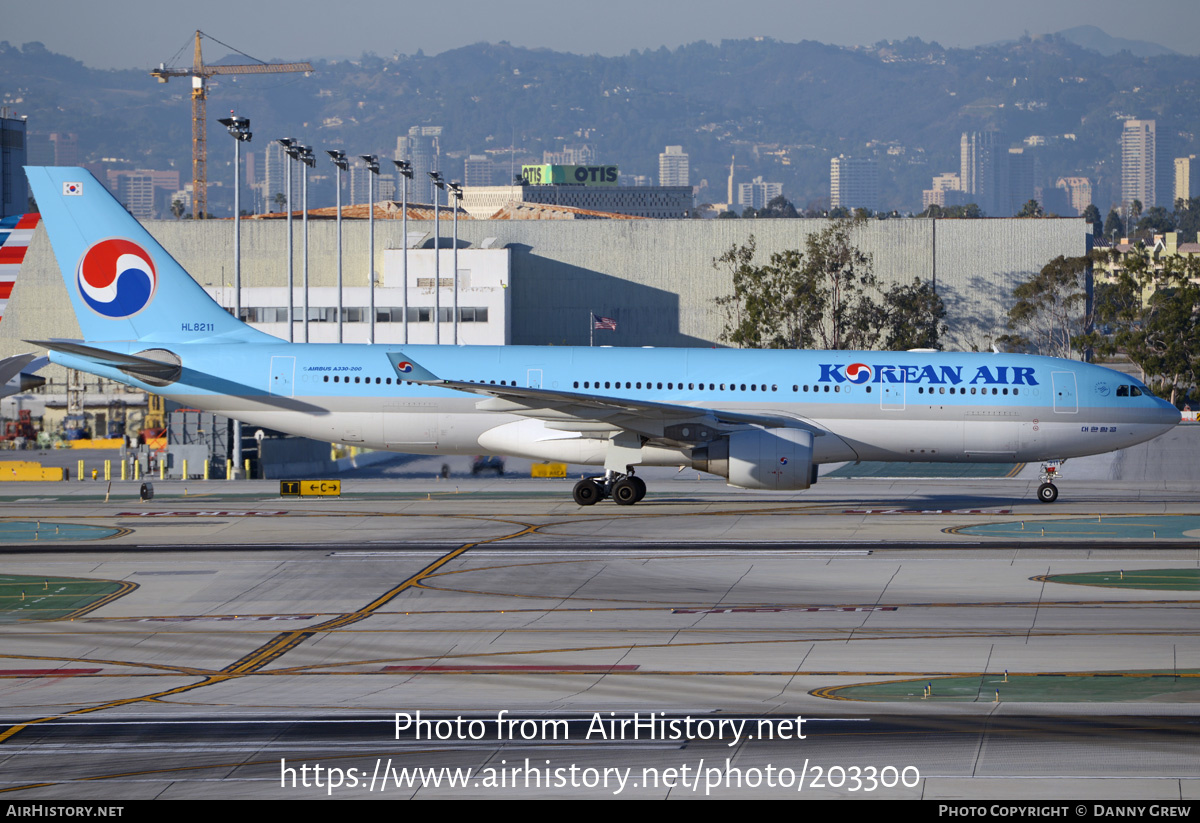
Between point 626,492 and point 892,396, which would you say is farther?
point 626,492

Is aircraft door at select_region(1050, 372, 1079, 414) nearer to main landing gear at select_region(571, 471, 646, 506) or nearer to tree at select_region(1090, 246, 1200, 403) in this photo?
main landing gear at select_region(571, 471, 646, 506)

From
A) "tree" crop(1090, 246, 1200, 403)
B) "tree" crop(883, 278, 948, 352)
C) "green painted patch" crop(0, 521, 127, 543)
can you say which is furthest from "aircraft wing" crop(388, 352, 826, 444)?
"tree" crop(883, 278, 948, 352)

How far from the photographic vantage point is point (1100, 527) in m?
34.0

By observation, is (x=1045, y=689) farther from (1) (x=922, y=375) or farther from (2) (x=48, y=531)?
(2) (x=48, y=531)

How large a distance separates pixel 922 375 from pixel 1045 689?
20243mm

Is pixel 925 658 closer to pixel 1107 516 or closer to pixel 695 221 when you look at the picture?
pixel 1107 516

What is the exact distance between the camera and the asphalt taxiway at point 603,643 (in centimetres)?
1452

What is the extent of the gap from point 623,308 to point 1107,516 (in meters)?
72.2

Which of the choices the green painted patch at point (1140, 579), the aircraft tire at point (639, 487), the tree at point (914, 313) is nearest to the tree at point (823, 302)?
the tree at point (914, 313)

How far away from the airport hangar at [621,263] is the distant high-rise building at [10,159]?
3507cm

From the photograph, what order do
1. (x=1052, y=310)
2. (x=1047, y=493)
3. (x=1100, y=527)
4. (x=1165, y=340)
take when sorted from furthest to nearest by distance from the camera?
(x=1052, y=310) → (x=1165, y=340) → (x=1047, y=493) → (x=1100, y=527)

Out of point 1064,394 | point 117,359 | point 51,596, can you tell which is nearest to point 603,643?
point 51,596

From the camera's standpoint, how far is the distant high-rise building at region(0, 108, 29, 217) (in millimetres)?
134000
